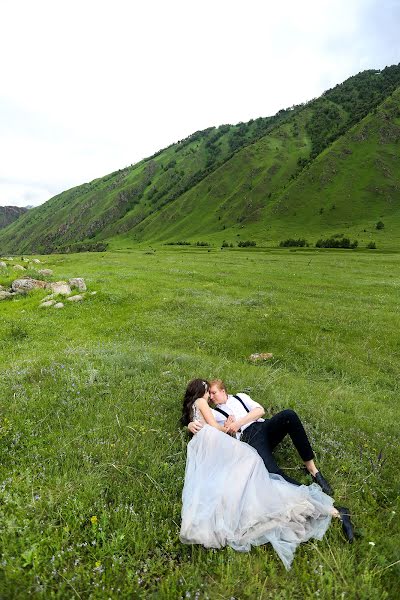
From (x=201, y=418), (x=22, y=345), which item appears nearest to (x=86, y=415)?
(x=201, y=418)

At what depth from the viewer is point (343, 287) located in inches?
1316

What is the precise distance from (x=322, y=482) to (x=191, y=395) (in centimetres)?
320

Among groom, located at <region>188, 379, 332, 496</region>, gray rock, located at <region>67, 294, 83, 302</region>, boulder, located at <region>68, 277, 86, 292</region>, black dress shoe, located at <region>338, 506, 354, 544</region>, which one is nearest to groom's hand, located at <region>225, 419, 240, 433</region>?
groom, located at <region>188, 379, 332, 496</region>

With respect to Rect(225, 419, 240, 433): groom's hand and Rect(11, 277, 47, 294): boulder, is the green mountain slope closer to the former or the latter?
Rect(11, 277, 47, 294): boulder

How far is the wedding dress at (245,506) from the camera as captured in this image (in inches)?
186

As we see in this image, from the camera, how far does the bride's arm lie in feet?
23.4

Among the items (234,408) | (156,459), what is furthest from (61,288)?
(156,459)

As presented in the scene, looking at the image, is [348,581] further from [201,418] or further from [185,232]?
[185,232]

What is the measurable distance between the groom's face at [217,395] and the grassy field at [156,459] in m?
1.07

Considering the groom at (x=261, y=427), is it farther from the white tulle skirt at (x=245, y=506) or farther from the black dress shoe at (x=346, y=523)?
Result: the white tulle skirt at (x=245, y=506)

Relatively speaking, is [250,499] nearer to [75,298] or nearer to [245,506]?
[245,506]

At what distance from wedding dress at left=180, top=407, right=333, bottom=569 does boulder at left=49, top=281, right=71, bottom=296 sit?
857 inches

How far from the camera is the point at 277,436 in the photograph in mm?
6871

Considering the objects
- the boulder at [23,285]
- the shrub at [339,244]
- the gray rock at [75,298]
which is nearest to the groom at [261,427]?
the gray rock at [75,298]
